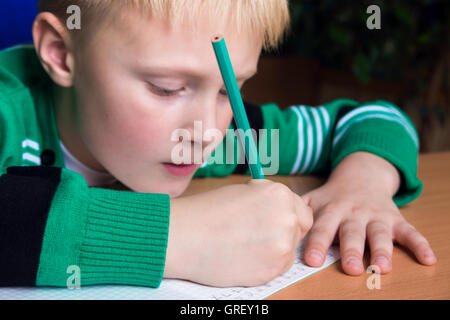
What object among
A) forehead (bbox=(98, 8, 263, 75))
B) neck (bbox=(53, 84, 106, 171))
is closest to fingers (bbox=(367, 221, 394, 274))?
forehead (bbox=(98, 8, 263, 75))

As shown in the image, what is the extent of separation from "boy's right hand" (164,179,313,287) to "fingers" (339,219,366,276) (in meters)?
0.05

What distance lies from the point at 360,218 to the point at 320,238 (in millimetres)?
73

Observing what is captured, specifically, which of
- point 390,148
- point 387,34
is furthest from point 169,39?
point 387,34

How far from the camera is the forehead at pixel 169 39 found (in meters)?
0.55

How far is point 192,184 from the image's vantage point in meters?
0.74

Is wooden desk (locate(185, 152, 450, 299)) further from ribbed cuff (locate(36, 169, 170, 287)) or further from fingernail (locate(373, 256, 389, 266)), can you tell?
ribbed cuff (locate(36, 169, 170, 287))

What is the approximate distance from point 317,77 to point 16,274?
2201mm

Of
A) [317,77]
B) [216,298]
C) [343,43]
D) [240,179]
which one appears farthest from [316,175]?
[317,77]

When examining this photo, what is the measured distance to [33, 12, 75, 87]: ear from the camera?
660mm

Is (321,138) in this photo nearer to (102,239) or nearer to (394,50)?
(102,239)

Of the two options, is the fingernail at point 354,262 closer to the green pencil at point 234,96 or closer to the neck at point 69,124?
the green pencil at point 234,96

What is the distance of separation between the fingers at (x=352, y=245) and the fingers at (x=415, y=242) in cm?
4

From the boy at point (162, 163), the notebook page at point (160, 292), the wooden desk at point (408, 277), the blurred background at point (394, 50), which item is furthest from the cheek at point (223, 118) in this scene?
the blurred background at point (394, 50)

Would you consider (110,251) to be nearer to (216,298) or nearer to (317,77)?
(216,298)
